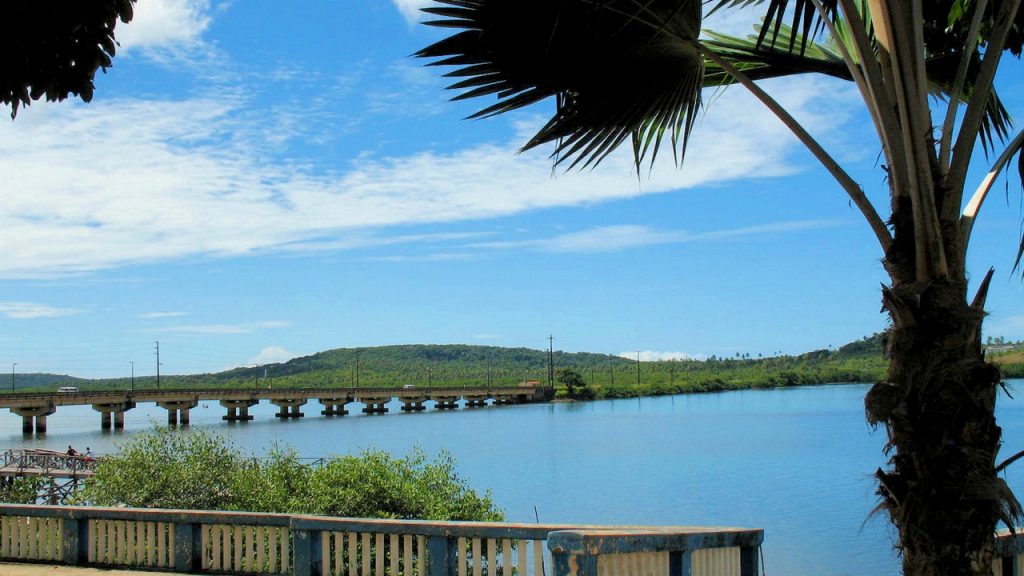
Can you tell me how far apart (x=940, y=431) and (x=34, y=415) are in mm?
96523

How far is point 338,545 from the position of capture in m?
7.95

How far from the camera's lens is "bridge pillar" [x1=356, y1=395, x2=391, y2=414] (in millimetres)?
121975

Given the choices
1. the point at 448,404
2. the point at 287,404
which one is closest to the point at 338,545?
the point at 287,404

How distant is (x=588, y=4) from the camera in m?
5.29

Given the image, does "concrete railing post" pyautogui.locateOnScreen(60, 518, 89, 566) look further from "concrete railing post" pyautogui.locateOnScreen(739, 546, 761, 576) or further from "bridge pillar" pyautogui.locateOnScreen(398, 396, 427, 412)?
"bridge pillar" pyautogui.locateOnScreen(398, 396, 427, 412)

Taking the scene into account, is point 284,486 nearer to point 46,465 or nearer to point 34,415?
point 46,465

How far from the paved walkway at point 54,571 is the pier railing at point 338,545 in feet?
0.44

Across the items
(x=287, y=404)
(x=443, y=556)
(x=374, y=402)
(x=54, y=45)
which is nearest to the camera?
(x=54, y=45)

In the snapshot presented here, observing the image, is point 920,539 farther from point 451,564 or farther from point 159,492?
point 159,492

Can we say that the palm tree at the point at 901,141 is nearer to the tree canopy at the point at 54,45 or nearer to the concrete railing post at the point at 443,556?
the tree canopy at the point at 54,45

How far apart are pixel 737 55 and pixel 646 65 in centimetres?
93

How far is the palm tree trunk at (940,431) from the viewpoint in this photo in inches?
166

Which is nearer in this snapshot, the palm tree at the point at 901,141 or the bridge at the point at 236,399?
the palm tree at the point at 901,141

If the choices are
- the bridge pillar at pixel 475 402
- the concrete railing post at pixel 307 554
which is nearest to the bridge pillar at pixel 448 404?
the bridge pillar at pixel 475 402
